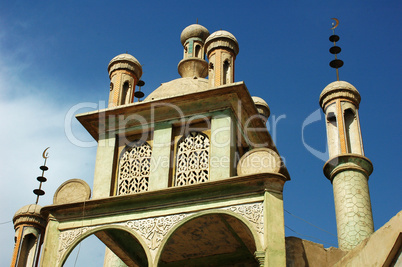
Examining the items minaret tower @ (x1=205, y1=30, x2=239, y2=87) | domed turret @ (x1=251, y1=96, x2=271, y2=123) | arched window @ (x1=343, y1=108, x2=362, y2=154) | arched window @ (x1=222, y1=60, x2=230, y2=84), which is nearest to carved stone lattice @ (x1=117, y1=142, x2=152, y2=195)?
minaret tower @ (x1=205, y1=30, x2=239, y2=87)

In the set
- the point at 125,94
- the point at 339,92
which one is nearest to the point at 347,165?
the point at 339,92

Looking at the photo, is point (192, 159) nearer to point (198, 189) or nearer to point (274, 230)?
point (198, 189)

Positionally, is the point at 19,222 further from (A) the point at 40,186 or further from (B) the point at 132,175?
(B) the point at 132,175

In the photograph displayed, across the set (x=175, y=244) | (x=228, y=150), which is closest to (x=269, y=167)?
(x=228, y=150)

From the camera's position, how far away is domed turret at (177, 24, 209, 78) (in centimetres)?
1588

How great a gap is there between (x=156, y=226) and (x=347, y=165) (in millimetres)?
5278

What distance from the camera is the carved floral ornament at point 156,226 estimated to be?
35.9ft

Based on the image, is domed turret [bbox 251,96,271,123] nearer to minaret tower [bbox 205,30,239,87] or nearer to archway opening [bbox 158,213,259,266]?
minaret tower [bbox 205,30,239,87]

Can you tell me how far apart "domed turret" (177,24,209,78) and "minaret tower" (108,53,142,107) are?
1373mm

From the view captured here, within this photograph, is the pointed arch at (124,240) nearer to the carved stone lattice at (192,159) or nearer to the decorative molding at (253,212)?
the carved stone lattice at (192,159)

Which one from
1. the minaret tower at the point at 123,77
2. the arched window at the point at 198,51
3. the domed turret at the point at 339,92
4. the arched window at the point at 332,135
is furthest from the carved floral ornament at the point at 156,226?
the arched window at the point at 198,51

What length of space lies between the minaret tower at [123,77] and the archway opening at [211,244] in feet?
11.0

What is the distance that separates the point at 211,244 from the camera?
1308cm

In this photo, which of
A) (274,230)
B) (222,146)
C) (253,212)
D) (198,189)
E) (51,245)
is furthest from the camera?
(222,146)
